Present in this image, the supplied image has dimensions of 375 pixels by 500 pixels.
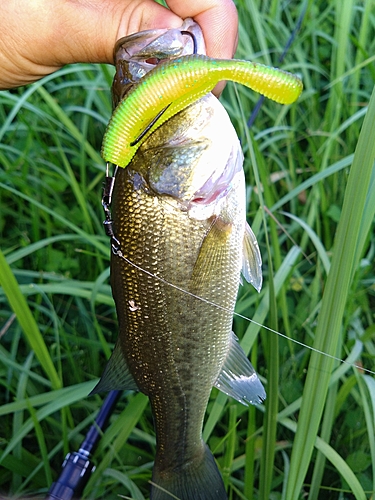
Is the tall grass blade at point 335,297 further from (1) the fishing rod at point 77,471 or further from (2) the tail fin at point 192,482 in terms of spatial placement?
(1) the fishing rod at point 77,471

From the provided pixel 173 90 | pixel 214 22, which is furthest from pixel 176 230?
pixel 214 22

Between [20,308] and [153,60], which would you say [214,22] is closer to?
[153,60]

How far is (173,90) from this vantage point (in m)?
1.23

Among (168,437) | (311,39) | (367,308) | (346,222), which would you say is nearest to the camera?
(346,222)

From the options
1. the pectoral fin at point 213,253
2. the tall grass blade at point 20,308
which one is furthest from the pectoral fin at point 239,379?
the tall grass blade at point 20,308

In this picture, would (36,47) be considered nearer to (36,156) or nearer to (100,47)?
(100,47)

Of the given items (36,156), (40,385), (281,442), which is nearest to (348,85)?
(36,156)

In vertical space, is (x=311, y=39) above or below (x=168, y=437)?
above

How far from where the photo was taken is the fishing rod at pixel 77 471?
170cm

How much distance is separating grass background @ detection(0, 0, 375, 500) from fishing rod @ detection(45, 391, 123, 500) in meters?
0.12

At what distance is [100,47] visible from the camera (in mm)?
1758

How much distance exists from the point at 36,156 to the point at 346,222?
2.02 meters

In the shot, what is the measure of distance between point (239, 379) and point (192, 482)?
0.31 metres

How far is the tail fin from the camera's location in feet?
5.49
